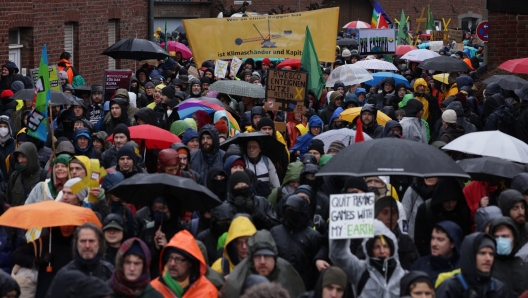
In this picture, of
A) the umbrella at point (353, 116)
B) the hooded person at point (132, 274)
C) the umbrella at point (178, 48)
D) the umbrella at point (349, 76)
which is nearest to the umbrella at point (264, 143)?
the umbrella at point (353, 116)

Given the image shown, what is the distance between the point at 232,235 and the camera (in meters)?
7.91

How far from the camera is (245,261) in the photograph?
737cm

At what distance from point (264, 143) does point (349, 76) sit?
7817 millimetres

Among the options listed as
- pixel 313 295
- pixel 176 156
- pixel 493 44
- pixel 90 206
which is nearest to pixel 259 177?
pixel 176 156

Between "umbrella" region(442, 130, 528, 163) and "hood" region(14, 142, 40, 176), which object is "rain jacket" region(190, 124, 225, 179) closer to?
"hood" region(14, 142, 40, 176)

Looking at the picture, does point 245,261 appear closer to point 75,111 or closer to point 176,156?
point 176,156

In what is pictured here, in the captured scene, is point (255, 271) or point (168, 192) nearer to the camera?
point (255, 271)

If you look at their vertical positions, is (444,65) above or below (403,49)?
below

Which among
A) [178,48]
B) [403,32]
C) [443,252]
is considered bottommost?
[443,252]

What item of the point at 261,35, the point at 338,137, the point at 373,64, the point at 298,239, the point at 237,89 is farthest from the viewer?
the point at 373,64

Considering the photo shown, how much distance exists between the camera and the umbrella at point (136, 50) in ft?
67.3

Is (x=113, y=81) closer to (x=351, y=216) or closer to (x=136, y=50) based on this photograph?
(x=136, y=50)

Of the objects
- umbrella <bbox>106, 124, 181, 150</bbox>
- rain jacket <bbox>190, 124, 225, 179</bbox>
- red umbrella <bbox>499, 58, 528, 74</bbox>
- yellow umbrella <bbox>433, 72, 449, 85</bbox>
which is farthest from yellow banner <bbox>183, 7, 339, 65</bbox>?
rain jacket <bbox>190, 124, 225, 179</bbox>

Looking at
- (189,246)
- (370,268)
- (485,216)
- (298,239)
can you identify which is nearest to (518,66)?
(485,216)
